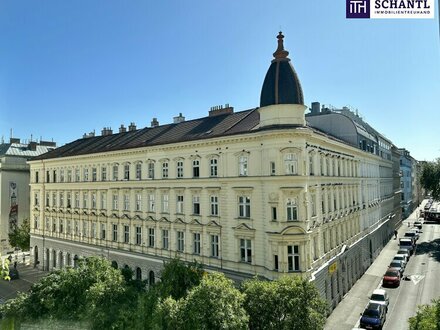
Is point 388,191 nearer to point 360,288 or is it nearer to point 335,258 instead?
point 360,288

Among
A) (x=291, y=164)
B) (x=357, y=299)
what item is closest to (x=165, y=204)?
(x=291, y=164)

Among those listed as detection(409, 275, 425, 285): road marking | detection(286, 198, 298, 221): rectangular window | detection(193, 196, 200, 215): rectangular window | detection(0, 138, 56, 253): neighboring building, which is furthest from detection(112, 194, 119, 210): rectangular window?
detection(409, 275, 425, 285): road marking

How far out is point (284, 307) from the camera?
18656mm

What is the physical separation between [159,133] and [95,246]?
620 inches

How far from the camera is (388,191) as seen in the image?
68000mm

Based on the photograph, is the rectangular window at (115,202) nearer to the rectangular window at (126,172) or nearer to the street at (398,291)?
the rectangular window at (126,172)

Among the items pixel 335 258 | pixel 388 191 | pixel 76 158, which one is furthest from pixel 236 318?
pixel 388 191

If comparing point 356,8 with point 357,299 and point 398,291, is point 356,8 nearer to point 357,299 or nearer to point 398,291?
point 357,299

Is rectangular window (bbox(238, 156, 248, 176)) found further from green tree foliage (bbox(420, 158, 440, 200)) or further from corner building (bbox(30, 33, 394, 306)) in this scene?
green tree foliage (bbox(420, 158, 440, 200))

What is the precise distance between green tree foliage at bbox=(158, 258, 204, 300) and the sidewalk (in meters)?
13.6

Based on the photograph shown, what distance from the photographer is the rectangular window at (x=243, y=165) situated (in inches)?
1151

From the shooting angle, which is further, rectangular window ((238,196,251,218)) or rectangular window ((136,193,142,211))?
rectangular window ((136,193,142,211))

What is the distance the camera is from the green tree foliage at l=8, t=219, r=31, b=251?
5619 cm

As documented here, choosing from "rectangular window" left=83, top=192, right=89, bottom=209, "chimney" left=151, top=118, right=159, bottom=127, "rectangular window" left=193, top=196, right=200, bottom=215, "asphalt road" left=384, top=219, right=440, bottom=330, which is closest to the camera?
"asphalt road" left=384, top=219, right=440, bottom=330
